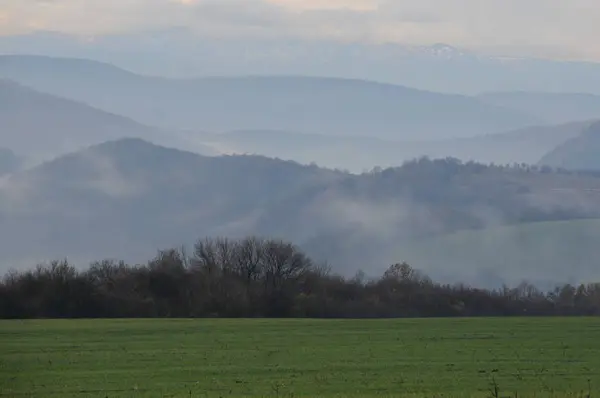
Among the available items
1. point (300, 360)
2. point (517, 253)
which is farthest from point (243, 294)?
point (517, 253)

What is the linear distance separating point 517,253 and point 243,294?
329 feet

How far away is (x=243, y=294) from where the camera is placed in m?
69.9

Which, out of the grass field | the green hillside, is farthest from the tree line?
the green hillside

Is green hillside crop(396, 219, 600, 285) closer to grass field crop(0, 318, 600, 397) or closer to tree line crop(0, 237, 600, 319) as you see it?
tree line crop(0, 237, 600, 319)

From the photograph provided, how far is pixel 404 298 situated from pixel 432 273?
73.2 meters

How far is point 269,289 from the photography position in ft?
236

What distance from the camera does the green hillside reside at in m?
150

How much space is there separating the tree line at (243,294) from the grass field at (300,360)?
13.5m

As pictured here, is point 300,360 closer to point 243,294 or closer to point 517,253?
point 243,294

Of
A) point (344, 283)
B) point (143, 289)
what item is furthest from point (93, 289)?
point (344, 283)

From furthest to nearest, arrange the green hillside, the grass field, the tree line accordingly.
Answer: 1. the green hillside
2. the tree line
3. the grass field

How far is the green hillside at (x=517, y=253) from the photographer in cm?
15038

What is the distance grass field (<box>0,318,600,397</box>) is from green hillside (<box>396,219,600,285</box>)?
319 ft

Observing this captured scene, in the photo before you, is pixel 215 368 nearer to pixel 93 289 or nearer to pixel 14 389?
pixel 14 389
